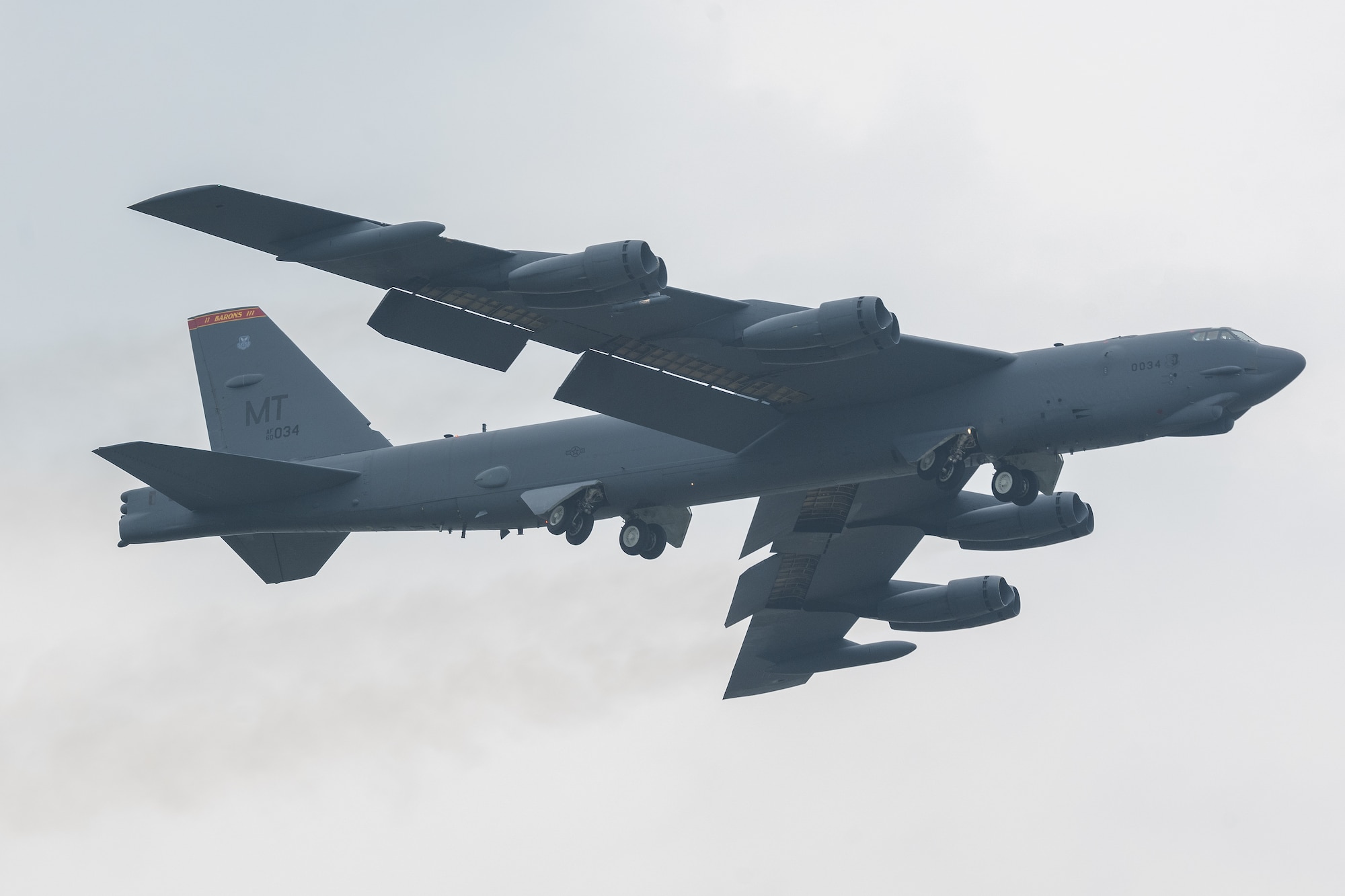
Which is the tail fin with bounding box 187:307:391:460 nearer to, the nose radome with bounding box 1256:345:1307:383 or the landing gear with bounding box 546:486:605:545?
the landing gear with bounding box 546:486:605:545

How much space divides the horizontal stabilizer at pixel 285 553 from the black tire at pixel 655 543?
773cm

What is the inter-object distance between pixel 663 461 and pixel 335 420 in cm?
958

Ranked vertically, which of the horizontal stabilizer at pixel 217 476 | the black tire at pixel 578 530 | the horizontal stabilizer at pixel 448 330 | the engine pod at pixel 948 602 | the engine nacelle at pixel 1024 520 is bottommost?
the horizontal stabilizer at pixel 217 476

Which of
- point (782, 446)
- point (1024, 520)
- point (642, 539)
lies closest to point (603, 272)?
point (782, 446)

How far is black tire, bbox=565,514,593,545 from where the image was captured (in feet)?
117

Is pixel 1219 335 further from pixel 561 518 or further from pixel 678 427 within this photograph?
pixel 561 518

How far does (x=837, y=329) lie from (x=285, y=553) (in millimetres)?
16634

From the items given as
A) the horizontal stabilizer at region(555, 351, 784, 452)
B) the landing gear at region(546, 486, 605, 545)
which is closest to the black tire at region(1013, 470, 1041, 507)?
the horizontal stabilizer at region(555, 351, 784, 452)

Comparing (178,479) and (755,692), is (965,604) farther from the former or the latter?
(178,479)

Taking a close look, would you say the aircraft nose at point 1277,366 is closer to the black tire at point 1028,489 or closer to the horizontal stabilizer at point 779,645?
the black tire at point 1028,489

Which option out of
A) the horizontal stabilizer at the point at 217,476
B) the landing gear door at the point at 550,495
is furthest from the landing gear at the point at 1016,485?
the horizontal stabilizer at the point at 217,476

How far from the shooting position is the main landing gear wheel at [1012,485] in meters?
32.8

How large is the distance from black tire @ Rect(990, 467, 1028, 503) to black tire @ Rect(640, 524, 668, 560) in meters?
7.61

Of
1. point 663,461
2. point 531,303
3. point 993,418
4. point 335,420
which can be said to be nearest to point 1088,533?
point 993,418
